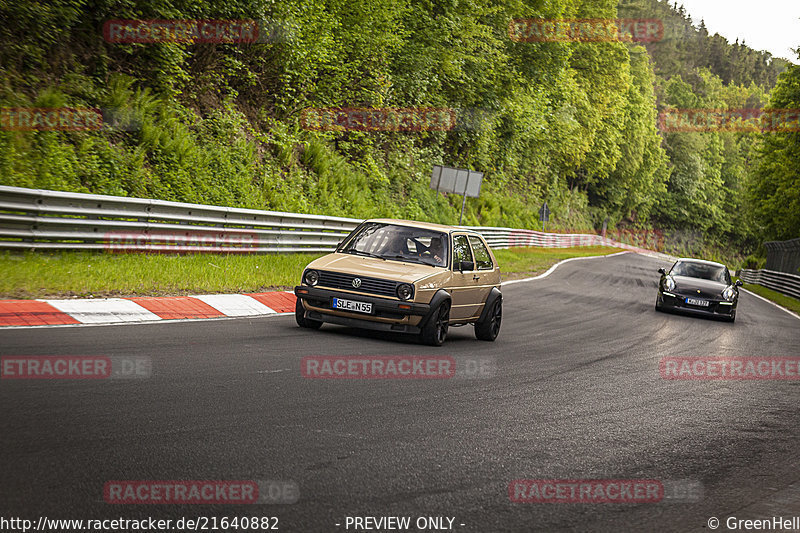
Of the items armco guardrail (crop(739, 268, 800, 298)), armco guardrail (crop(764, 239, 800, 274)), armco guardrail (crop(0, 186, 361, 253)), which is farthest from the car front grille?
armco guardrail (crop(764, 239, 800, 274))

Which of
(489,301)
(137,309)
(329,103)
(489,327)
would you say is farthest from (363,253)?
(329,103)

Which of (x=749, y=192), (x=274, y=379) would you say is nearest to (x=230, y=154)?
(x=274, y=379)

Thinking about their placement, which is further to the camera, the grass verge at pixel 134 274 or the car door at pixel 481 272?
the car door at pixel 481 272

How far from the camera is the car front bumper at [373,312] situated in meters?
9.57

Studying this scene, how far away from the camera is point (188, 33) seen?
19.3 metres

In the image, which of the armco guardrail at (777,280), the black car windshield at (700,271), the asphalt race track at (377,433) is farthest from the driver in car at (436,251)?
the armco guardrail at (777,280)

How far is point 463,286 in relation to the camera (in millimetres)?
10789

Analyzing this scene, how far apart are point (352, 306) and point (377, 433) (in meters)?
4.41

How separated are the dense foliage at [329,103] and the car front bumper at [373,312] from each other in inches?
276

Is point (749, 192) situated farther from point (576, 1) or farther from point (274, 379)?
point (274, 379)

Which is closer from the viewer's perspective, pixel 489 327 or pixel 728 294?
pixel 489 327

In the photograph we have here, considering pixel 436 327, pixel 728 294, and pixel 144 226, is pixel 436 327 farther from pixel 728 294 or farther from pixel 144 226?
pixel 728 294

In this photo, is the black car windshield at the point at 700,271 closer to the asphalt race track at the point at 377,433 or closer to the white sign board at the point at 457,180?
the asphalt race track at the point at 377,433

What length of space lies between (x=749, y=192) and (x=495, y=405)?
182 ft
